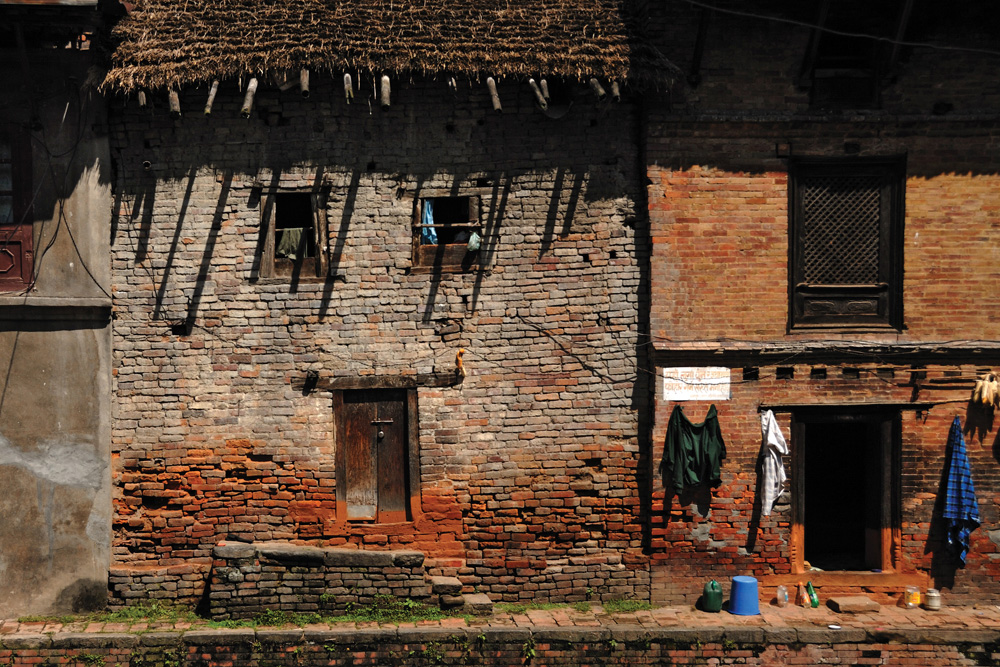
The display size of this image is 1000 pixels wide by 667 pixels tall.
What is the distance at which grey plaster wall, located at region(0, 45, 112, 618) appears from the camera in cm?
1006

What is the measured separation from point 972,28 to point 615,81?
14.2ft

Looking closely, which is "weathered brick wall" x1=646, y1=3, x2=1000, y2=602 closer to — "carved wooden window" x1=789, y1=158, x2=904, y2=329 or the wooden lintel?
"carved wooden window" x1=789, y1=158, x2=904, y2=329

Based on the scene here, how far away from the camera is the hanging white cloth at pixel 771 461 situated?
33.9 feet

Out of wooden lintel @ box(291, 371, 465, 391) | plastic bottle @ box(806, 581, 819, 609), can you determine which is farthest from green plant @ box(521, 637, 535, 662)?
plastic bottle @ box(806, 581, 819, 609)

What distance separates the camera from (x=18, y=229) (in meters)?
10.1

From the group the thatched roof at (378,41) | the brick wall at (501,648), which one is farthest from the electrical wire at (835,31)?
the brick wall at (501,648)

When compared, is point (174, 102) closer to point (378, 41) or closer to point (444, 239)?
point (378, 41)

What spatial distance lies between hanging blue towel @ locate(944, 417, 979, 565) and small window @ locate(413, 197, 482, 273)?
6.01m

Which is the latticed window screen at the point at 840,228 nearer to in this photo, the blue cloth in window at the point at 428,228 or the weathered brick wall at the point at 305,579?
the blue cloth in window at the point at 428,228

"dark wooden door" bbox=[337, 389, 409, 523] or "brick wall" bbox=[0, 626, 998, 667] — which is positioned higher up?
"dark wooden door" bbox=[337, 389, 409, 523]

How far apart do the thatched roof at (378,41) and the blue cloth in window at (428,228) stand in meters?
1.50

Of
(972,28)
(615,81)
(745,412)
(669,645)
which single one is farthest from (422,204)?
(972,28)

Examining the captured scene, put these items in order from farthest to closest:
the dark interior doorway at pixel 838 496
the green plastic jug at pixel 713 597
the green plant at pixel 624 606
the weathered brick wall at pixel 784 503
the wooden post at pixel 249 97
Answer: the dark interior doorway at pixel 838 496 → the weathered brick wall at pixel 784 503 → the green plant at pixel 624 606 → the green plastic jug at pixel 713 597 → the wooden post at pixel 249 97

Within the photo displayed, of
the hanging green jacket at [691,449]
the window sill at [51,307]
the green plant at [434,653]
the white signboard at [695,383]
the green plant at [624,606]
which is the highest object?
the window sill at [51,307]
